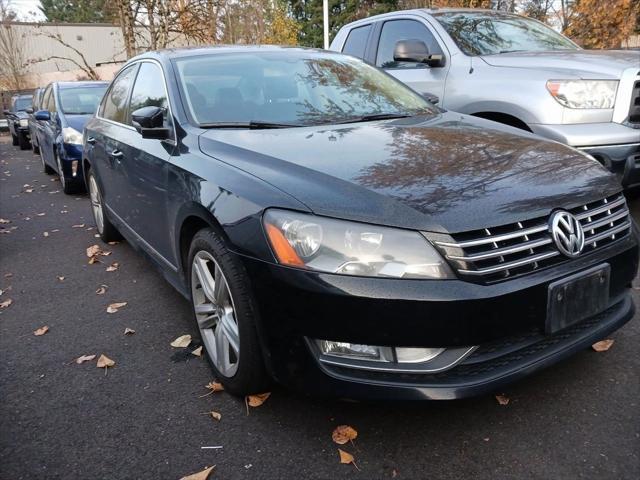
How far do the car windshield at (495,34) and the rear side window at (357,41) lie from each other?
1.03 meters

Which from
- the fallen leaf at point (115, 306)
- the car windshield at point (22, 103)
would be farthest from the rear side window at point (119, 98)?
the car windshield at point (22, 103)

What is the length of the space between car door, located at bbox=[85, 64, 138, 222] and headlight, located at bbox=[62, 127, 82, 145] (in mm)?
2536

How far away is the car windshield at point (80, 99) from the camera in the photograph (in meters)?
8.20

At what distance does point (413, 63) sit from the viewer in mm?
5500

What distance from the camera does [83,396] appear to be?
270cm

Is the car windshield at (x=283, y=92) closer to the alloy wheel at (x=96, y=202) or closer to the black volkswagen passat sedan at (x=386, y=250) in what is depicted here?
the black volkswagen passat sedan at (x=386, y=250)

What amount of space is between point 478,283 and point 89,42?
177ft

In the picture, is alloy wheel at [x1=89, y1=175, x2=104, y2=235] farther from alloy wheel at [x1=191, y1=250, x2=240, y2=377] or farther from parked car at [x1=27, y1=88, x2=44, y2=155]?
parked car at [x1=27, y1=88, x2=44, y2=155]

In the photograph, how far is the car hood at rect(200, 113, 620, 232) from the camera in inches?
79.0

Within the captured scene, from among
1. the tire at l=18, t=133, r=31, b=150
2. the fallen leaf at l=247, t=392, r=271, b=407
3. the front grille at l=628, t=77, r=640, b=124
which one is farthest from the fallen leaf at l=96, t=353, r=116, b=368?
the tire at l=18, t=133, r=31, b=150

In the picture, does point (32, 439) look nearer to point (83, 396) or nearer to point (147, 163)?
point (83, 396)

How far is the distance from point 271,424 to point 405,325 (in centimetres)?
86

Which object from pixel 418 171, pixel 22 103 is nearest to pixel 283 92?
pixel 418 171

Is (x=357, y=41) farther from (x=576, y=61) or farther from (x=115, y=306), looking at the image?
(x=115, y=306)
